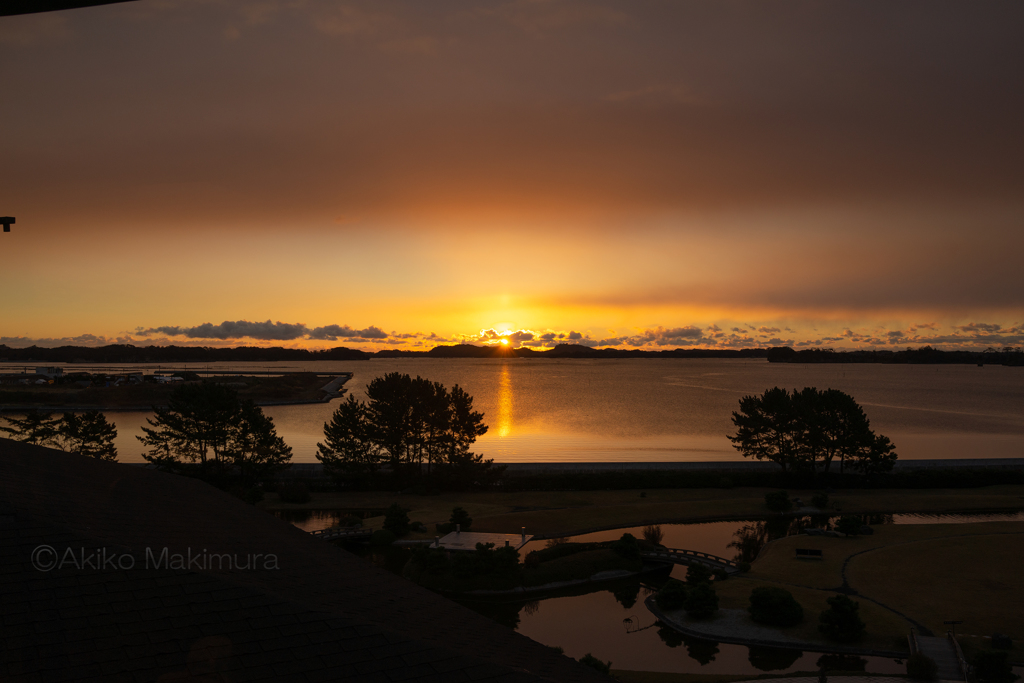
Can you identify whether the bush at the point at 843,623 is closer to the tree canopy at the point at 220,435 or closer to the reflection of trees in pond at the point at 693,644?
the reflection of trees in pond at the point at 693,644

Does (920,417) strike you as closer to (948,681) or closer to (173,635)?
(948,681)

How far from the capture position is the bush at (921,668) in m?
19.9

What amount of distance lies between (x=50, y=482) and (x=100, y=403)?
138 meters

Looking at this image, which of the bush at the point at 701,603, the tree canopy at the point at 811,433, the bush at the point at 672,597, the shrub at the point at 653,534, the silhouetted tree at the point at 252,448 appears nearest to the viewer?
the bush at the point at 701,603

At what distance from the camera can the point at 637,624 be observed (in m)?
26.9

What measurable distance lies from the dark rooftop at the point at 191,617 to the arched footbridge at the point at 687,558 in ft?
91.3

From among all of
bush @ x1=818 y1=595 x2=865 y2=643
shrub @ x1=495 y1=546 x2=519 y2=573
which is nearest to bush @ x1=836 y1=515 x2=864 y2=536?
bush @ x1=818 y1=595 x2=865 y2=643

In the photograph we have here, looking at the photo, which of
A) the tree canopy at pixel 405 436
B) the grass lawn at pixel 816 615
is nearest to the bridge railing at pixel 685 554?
the grass lawn at pixel 816 615

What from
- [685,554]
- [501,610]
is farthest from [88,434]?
[685,554]

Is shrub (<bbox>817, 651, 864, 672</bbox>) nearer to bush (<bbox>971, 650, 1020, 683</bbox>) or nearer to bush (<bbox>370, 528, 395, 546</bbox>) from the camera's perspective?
bush (<bbox>971, 650, 1020, 683</bbox>)

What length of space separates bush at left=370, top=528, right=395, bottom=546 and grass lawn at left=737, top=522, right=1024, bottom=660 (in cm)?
1918

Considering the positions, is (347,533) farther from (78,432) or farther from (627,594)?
(78,432)

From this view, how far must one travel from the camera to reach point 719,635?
2466 cm

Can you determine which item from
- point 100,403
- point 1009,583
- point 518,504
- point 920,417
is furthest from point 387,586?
point 100,403
